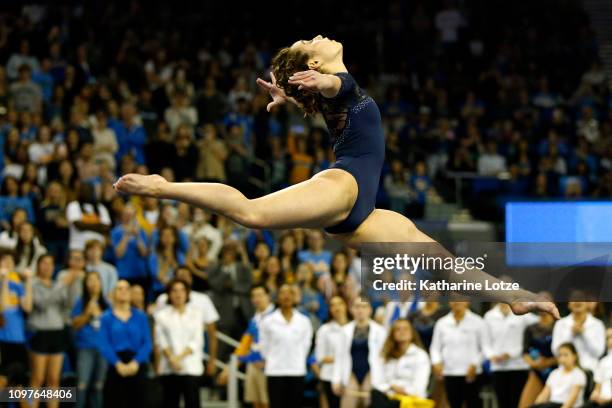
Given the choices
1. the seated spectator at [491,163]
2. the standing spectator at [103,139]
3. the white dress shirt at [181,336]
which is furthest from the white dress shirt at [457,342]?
the seated spectator at [491,163]

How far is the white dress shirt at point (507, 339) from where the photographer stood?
10.6 m

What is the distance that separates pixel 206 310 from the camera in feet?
35.3

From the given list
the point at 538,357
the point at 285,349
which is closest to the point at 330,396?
the point at 285,349

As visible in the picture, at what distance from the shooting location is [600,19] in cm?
2062

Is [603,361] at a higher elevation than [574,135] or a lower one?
lower

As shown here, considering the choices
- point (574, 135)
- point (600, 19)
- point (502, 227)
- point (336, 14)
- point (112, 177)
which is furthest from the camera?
point (600, 19)

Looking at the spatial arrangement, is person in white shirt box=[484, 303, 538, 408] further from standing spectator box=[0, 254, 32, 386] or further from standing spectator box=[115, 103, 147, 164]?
standing spectator box=[115, 103, 147, 164]

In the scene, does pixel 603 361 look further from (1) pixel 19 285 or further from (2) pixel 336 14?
(2) pixel 336 14

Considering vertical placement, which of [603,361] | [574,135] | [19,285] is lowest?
[603,361]

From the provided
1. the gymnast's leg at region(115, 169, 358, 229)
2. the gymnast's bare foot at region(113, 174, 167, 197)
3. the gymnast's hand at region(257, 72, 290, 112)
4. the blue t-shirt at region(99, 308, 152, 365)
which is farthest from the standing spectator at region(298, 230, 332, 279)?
the gymnast's bare foot at region(113, 174, 167, 197)

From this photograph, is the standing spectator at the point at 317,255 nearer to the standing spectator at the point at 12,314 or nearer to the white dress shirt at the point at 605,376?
the standing spectator at the point at 12,314

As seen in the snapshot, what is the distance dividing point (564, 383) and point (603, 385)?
0.35 m

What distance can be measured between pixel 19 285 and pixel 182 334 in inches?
60.4

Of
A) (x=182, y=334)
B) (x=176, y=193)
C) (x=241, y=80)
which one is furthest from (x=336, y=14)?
(x=176, y=193)
